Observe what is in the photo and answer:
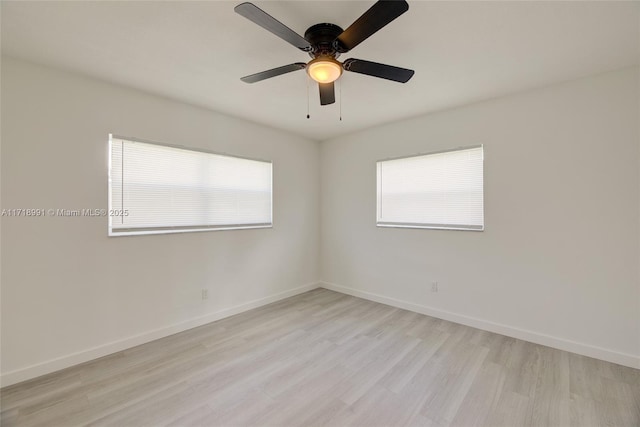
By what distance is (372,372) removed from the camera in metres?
2.21

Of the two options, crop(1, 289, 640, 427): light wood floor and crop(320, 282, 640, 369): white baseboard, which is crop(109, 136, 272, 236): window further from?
crop(320, 282, 640, 369): white baseboard

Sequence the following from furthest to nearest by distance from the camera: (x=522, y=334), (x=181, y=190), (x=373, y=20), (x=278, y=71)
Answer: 1. (x=181, y=190)
2. (x=522, y=334)
3. (x=278, y=71)
4. (x=373, y=20)

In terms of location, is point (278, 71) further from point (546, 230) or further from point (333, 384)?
point (546, 230)

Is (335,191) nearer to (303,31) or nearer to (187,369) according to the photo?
(303,31)

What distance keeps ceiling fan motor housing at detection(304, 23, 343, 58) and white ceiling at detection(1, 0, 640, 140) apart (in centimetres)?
5

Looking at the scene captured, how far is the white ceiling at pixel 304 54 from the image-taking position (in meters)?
1.64

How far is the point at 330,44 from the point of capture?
5.79 feet

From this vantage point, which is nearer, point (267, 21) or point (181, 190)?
point (267, 21)

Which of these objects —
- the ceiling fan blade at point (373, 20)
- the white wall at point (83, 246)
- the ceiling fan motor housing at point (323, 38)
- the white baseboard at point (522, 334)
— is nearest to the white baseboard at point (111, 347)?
the white wall at point (83, 246)

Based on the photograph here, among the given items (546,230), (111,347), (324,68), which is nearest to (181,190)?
(111,347)

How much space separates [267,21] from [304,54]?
0.78 m

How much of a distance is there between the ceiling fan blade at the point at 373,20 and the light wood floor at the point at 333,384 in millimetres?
2371

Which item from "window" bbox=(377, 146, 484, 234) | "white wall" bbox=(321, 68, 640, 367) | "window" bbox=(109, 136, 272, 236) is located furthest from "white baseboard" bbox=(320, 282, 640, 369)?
"window" bbox=(109, 136, 272, 236)

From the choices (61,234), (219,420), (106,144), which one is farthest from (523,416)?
(106,144)
